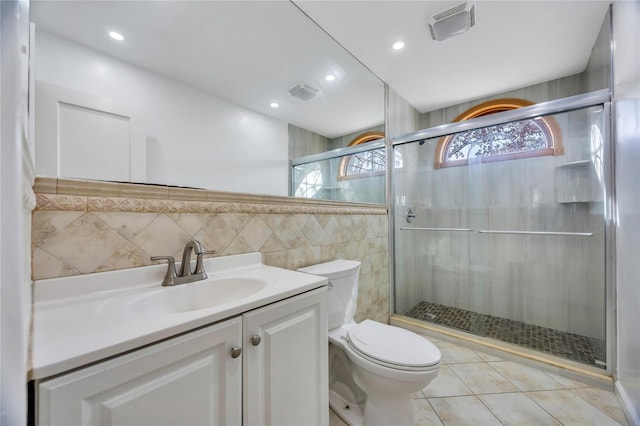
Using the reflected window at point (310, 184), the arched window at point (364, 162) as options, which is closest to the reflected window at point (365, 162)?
the arched window at point (364, 162)

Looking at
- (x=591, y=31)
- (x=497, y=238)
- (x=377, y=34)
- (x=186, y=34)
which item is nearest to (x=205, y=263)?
(x=186, y=34)

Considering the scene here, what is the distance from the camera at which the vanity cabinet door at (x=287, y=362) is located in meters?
0.72

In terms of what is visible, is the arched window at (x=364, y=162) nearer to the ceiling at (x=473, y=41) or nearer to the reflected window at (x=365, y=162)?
the reflected window at (x=365, y=162)

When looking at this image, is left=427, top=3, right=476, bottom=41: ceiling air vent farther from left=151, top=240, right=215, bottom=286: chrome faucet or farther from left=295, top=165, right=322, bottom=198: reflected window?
left=151, top=240, right=215, bottom=286: chrome faucet

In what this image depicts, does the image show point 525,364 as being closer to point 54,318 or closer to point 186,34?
point 54,318

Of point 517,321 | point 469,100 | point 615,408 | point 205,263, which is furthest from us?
point 469,100

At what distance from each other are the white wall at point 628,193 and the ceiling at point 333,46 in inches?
19.5

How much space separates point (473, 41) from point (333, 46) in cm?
107

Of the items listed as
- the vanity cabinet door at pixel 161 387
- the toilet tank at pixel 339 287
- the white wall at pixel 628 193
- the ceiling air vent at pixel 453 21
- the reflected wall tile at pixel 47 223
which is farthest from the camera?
the ceiling air vent at pixel 453 21

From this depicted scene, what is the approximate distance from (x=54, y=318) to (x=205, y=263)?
0.46m

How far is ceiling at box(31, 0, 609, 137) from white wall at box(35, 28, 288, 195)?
0.18 ft

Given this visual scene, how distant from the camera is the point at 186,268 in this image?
3.04ft

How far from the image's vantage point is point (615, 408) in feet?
4.38

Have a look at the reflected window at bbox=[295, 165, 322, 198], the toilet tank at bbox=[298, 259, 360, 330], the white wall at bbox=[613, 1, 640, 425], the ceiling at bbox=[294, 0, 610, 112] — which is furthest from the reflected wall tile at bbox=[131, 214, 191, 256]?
the white wall at bbox=[613, 1, 640, 425]
